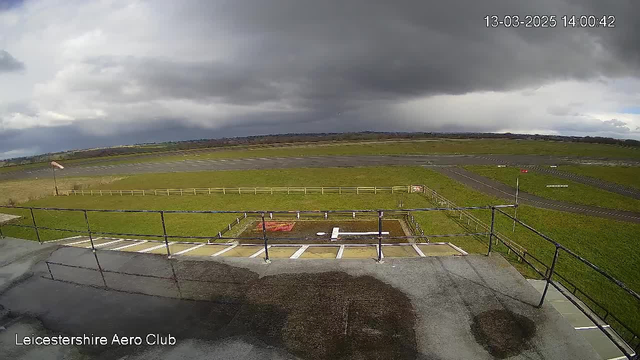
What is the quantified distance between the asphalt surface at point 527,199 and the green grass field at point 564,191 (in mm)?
1450

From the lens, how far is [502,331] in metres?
4.34

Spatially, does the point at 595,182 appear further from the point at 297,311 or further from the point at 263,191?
the point at 297,311

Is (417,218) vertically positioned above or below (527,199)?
above

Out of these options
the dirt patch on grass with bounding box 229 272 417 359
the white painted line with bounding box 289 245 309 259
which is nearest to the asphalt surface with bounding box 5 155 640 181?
the white painted line with bounding box 289 245 309 259

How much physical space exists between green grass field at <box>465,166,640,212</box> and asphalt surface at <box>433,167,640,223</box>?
1450mm

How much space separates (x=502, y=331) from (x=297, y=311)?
→ 3.19 meters

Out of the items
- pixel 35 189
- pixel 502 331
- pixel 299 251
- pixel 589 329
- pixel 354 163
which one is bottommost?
pixel 35 189

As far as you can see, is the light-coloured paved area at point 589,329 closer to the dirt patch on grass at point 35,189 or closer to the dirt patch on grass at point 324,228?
the dirt patch on grass at point 324,228

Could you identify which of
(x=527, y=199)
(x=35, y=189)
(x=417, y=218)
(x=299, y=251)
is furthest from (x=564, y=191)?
(x=35, y=189)

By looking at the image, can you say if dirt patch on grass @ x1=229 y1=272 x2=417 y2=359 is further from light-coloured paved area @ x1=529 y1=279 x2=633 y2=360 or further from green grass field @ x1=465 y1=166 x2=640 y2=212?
green grass field @ x1=465 y1=166 x2=640 y2=212

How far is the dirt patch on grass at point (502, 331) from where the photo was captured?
402 cm

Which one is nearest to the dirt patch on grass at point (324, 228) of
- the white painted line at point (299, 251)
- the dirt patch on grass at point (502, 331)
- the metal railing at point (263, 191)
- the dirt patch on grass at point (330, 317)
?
the white painted line at point (299, 251)

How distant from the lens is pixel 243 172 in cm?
5900

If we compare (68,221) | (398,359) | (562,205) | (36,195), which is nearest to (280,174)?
(68,221)
